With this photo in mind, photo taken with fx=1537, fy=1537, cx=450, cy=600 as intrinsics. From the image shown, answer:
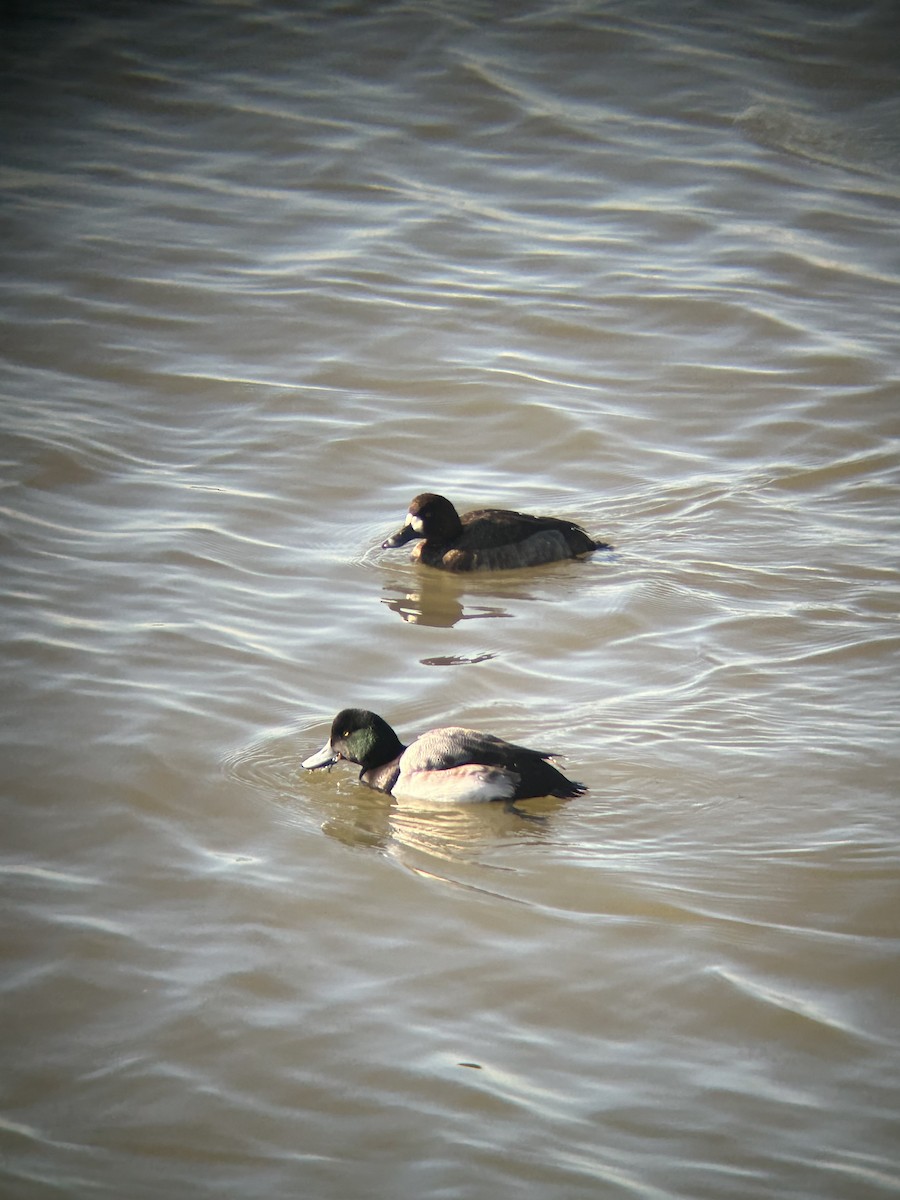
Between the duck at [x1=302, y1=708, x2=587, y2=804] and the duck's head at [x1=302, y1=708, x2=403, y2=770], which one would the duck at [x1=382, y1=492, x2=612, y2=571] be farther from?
the duck's head at [x1=302, y1=708, x2=403, y2=770]

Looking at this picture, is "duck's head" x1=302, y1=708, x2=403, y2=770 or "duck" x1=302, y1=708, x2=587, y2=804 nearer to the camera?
"duck" x1=302, y1=708, x2=587, y2=804

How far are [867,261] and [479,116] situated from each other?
15.2 feet

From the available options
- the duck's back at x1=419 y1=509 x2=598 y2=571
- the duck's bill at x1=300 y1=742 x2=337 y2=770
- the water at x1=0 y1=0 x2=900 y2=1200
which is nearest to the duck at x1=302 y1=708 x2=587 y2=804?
the duck's bill at x1=300 y1=742 x2=337 y2=770

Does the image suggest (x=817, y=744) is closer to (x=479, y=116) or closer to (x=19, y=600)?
(x=19, y=600)

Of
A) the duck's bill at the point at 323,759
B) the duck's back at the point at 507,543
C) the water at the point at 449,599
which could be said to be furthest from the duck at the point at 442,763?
the duck's back at the point at 507,543

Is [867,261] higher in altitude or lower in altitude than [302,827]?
higher

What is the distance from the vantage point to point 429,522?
866 centimetres

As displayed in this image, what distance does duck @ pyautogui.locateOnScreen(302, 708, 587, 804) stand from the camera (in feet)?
19.4

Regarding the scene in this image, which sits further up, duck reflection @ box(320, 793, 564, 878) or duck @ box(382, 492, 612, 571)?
duck @ box(382, 492, 612, 571)

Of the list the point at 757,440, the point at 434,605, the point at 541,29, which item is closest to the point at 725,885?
the point at 434,605

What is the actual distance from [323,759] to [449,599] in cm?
235

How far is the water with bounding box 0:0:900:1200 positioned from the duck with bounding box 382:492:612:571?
135mm

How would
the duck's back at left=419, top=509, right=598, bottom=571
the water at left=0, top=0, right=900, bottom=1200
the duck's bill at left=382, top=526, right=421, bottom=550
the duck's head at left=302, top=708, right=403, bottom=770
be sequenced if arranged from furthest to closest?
the duck's bill at left=382, top=526, right=421, bottom=550, the duck's back at left=419, top=509, right=598, bottom=571, the duck's head at left=302, top=708, right=403, bottom=770, the water at left=0, top=0, right=900, bottom=1200

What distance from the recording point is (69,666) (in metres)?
7.08
